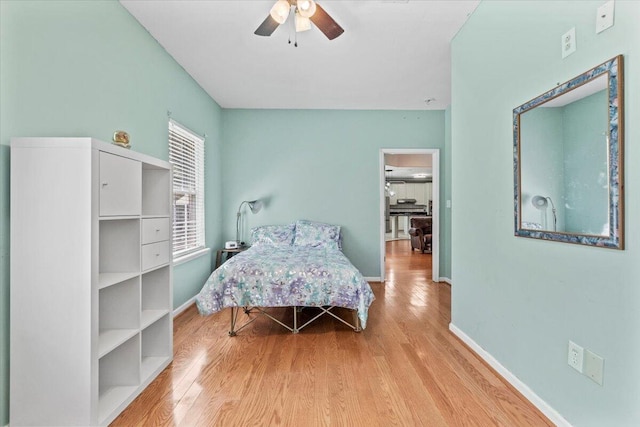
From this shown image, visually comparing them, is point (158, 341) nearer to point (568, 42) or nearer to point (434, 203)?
point (568, 42)

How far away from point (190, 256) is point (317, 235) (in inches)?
64.4

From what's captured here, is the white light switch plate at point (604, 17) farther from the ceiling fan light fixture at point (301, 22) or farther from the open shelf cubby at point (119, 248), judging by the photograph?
the open shelf cubby at point (119, 248)

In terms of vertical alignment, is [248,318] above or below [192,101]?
below

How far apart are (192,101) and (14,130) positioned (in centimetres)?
222

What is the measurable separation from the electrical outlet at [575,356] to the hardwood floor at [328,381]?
38 cm

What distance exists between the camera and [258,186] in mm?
4527

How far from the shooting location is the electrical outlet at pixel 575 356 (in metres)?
1.38

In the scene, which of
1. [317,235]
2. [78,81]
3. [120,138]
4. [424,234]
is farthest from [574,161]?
[424,234]

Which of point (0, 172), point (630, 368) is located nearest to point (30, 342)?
point (0, 172)

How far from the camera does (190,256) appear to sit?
3.43m

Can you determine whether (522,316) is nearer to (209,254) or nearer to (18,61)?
(18,61)

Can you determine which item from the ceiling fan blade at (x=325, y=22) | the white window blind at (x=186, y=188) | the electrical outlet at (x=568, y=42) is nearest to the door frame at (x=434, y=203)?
the ceiling fan blade at (x=325, y=22)

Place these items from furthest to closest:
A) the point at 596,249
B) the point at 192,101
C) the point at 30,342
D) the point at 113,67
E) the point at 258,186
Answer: the point at 258,186
the point at 192,101
the point at 113,67
the point at 30,342
the point at 596,249

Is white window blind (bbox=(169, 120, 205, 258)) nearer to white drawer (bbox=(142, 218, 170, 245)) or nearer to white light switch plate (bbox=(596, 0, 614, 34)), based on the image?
white drawer (bbox=(142, 218, 170, 245))
